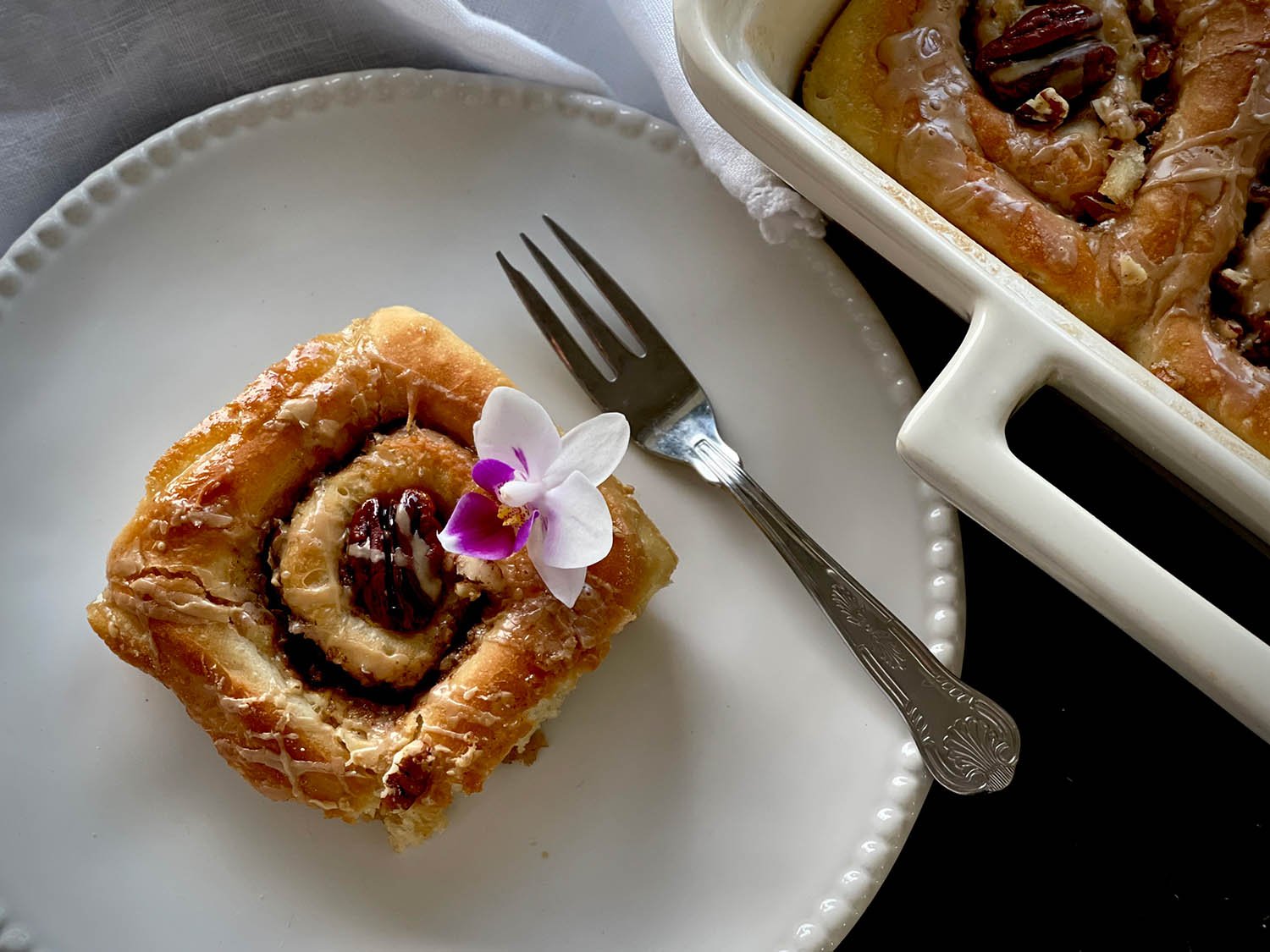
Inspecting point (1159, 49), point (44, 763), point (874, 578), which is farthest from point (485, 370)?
point (1159, 49)

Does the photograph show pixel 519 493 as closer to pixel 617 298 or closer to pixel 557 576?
pixel 557 576

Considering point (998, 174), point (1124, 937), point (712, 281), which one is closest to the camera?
point (998, 174)

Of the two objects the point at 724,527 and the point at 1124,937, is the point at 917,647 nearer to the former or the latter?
the point at 724,527

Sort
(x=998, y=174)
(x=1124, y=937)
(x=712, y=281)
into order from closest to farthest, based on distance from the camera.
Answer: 1. (x=998, y=174)
2. (x=1124, y=937)
3. (x=712, y=281)

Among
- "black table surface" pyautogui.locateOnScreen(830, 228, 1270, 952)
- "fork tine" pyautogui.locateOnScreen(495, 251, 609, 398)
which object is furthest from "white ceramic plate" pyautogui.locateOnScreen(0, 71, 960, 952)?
"black table surface" pyautogui.locateOnScreen(830, 228, 1270, 952)

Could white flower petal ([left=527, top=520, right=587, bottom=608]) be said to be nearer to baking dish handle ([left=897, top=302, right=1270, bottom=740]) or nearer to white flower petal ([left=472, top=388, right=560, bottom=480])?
white flower petal ([left=472, top=388, right=560, bottom=480])

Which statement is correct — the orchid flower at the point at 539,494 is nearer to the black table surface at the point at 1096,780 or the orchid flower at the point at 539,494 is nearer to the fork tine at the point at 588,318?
the fork tine at the point at 588,318
